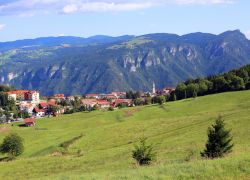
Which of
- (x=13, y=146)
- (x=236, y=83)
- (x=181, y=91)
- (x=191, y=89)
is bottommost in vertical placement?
(x=13, y=146)

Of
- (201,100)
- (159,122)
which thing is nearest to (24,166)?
(159,122)

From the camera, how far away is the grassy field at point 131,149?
2334cm

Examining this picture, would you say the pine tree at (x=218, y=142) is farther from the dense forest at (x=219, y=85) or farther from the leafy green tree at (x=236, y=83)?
the leafy green tree at (x=236, y=83)

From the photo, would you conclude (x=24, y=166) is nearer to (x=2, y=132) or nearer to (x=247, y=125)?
(x=247, y=125)

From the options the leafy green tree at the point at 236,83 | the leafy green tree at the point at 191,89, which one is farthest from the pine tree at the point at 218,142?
the leafy green tree at the point at 191,89

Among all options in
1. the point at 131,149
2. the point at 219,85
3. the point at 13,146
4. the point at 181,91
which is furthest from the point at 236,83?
the point at 131,149

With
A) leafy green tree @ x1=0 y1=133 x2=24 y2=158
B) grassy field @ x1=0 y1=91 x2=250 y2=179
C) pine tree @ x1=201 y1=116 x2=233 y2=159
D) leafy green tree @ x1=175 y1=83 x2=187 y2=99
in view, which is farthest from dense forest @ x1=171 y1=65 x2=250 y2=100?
pine tree @ x1=201 y1=116 x2=233 y2=159

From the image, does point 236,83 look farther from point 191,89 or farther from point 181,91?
point 181,91

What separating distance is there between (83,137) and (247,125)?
36752mm

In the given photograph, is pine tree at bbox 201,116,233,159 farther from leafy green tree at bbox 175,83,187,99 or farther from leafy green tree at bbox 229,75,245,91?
leafy green tree at bbox 175,83,187,99

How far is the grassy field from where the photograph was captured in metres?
23.3

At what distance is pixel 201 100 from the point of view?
5389 inches

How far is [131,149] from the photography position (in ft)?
193

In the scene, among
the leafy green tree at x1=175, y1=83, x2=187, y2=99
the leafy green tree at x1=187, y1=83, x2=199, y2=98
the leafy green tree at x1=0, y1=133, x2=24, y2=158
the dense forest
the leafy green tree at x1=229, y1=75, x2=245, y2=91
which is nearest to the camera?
the leafy green tree at x1=0, y1=133, x2=24, y2=158
